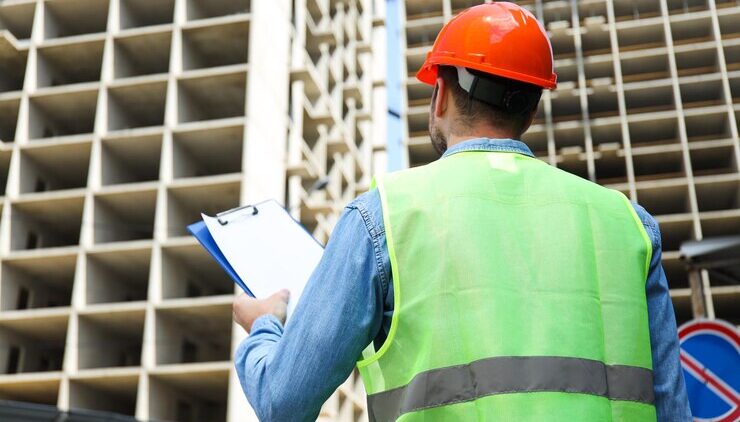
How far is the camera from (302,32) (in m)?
37.0

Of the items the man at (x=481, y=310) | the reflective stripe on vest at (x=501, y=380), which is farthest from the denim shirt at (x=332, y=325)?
the reflective stripe on vest at (x=501, y=380)

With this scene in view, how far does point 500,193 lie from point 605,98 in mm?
57106

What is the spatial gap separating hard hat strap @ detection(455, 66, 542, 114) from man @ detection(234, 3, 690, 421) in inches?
1.5

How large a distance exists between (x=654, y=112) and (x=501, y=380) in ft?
186

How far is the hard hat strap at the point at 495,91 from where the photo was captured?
1967 millimetres

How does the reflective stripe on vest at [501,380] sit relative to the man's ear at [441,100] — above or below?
below

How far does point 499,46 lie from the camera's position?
77.5 inches

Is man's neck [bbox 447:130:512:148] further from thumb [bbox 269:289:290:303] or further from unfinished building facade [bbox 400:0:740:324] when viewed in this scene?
unfinished building facade [bbox 400:0:740:324]

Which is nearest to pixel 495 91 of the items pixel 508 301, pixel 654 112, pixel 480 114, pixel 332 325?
pixel 480 114

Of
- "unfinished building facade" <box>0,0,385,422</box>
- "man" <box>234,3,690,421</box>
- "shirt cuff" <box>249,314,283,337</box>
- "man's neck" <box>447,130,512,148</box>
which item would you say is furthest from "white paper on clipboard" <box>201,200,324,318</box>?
"unfinished building facade" <box>0,0,385,422</box>

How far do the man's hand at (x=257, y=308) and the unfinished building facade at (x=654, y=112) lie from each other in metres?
50.3

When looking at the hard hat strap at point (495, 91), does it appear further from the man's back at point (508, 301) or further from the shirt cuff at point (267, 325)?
the shirt cuff at point (267, 325)

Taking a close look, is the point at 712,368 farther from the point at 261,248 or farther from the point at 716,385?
the point at 261,248

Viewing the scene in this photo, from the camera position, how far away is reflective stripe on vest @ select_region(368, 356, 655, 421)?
1.65m
